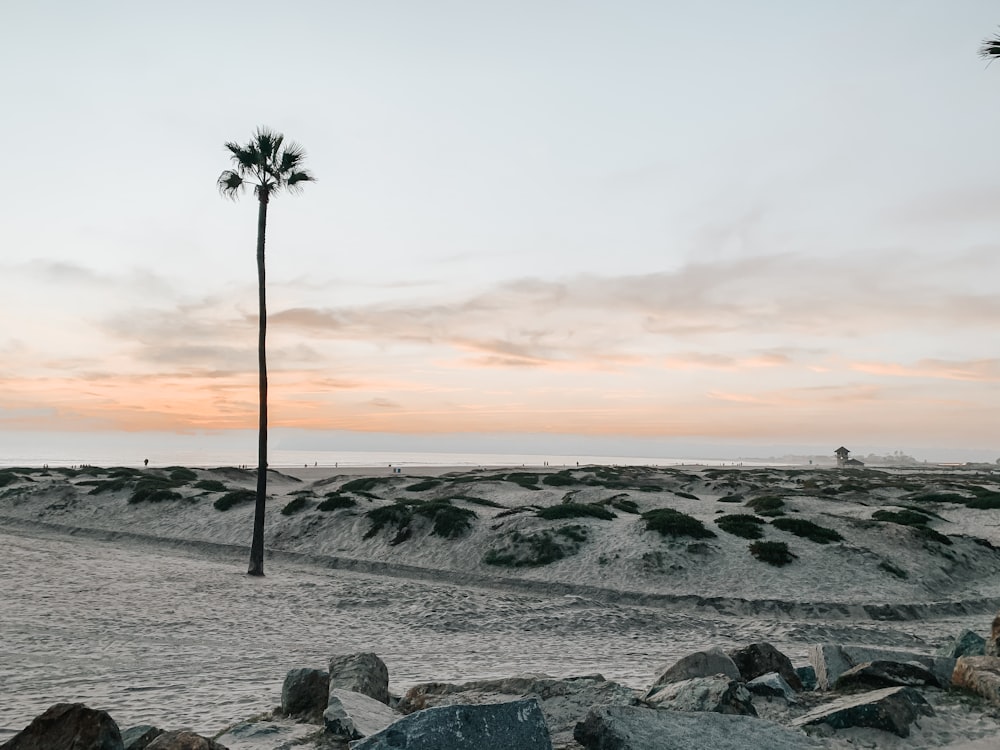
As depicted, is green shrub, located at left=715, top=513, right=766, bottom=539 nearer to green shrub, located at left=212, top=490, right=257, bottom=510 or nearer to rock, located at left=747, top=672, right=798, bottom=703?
rock, located at left=747, top=672, right=798, bottom=703

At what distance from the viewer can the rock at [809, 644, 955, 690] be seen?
9617mm

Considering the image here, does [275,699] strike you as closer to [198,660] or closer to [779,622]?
[198,660]

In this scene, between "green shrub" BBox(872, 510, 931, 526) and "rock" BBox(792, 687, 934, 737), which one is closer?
"rock" BBox(792, 687, 934, 737)

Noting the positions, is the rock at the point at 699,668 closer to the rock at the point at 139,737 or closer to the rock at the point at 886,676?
the rock at the point at 886,676

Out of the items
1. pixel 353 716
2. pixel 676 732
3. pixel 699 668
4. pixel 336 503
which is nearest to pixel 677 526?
pixel 336 503

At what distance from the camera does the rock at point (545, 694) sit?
8.38 meters

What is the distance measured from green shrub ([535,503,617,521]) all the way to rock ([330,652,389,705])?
20.7m

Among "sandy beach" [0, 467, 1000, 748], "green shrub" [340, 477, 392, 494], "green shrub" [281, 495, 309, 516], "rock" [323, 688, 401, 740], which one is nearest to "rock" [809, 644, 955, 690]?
"sandy beach" [0, 467, 1000, 748]

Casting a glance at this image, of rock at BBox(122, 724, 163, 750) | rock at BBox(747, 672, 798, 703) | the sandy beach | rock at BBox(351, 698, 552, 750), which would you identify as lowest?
the sandy beach

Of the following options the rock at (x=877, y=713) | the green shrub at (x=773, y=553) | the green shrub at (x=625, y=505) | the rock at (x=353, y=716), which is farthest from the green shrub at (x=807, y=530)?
the rock at (x=353, y=716)

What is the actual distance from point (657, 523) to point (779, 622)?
892 cm

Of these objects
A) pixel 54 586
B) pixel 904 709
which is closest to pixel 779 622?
pixel 904 709

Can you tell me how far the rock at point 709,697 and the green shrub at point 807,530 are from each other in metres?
20.9

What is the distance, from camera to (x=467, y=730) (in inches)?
237
